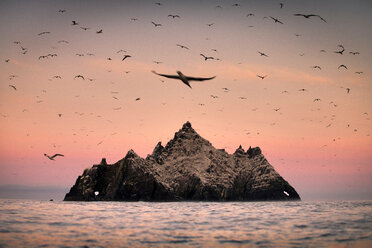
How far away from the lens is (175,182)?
17938 centimetres

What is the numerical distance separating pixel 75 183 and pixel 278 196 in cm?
9770

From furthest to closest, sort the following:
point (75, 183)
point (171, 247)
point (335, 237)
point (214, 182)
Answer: point (214, 182) → point (75, 183) → point (335, 237) → point (171, 247)

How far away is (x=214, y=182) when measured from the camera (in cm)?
18288

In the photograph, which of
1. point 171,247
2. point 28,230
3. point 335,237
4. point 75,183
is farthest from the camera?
point 75,183

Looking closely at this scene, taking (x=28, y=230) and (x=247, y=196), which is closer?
(x=28, y=230)

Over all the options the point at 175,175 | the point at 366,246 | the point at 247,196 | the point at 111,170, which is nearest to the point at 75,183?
the point at 111,170

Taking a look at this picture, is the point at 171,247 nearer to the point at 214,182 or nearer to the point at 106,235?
the point at 106,235

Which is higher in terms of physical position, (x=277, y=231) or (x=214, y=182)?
(x=214, y=182)

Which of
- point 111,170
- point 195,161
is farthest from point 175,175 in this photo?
point 111,170

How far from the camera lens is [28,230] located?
2739 cm

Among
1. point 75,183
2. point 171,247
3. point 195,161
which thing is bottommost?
point 171,247

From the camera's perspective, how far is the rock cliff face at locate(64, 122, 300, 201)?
119438 millimetres

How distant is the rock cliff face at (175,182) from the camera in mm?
119438

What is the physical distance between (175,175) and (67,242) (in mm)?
162570
